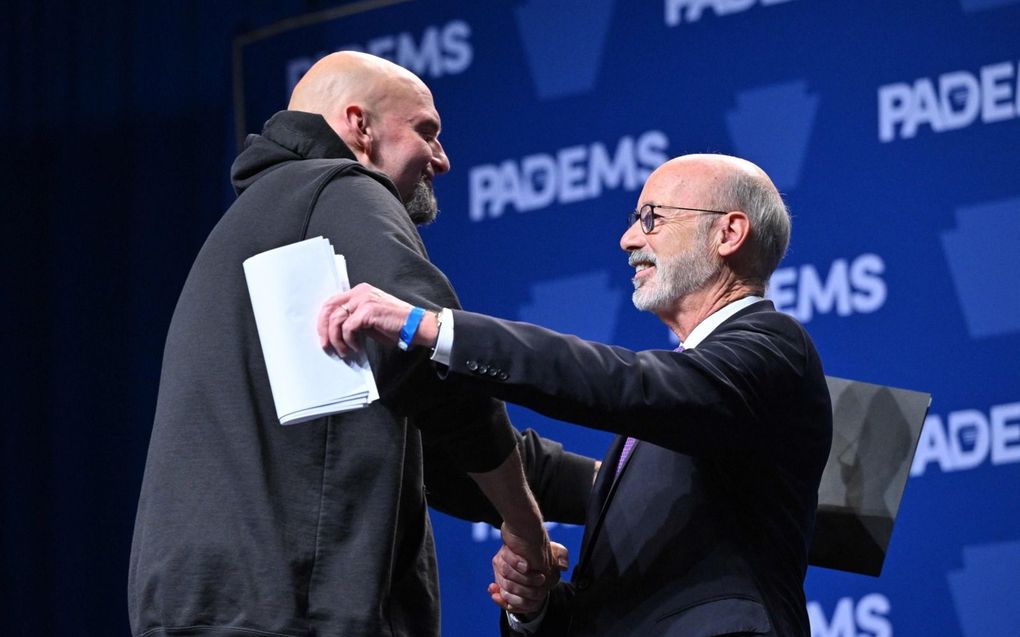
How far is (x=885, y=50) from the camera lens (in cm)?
376

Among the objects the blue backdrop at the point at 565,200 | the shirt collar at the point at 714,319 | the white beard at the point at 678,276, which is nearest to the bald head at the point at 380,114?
the white beard at the point at 678,276

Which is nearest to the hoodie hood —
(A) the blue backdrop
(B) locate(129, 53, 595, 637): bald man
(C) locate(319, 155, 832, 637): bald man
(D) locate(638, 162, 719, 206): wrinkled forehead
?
(B) locate(129, 53, 595, 637): bald man

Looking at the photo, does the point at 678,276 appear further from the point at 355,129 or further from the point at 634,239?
the point at 355,129

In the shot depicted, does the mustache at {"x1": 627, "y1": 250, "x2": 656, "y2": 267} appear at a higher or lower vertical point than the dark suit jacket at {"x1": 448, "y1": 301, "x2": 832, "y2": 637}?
higher

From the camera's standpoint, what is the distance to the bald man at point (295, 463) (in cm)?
203

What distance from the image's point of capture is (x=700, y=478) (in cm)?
242

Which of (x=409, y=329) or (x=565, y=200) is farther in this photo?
(x=565, y=200)

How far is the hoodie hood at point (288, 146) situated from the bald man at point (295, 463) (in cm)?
10

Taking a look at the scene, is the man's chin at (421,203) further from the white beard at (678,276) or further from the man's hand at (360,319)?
the man's hand at (360,319)

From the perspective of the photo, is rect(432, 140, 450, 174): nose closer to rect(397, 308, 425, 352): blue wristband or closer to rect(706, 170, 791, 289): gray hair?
rect(706, 170, 791, 289): gray hair

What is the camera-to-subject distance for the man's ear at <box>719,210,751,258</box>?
8.82 ft

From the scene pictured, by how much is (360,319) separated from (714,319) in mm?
916

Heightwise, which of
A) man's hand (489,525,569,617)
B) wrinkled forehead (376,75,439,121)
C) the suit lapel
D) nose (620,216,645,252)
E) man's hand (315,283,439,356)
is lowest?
man's hand (489,525,569,617)

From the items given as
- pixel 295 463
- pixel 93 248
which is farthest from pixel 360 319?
pixel 93 248
